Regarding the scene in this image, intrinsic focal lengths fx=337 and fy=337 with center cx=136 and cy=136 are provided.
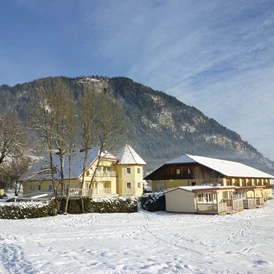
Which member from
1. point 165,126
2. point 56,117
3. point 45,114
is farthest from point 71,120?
point 165,126

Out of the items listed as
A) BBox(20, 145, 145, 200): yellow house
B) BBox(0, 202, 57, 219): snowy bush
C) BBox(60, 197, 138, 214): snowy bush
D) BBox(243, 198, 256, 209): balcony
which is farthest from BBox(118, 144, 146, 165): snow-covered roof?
BBox(0, 202, 57, 219): snowy bush

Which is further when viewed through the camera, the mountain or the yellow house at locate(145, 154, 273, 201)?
the mountain

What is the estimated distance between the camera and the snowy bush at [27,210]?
87.9ft

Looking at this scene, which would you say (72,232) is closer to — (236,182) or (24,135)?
(24,135)

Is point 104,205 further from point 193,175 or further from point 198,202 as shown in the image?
point 193,175

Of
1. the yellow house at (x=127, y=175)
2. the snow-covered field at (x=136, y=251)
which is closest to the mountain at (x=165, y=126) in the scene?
the yellow house at (x=127, y=175)

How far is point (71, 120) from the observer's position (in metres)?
31.7

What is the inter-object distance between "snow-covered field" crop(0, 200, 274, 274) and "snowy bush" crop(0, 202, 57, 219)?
27.6 ft

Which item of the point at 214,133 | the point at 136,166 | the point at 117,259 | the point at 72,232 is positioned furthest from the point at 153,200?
the point at 214,133

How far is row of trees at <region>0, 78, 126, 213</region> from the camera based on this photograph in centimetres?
3125

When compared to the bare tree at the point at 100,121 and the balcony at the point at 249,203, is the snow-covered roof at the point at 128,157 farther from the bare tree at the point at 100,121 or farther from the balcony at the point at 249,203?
the balcony at the point at 249,203

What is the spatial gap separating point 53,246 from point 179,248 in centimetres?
532

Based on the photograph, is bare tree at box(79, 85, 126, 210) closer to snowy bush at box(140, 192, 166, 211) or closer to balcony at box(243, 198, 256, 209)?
snowy bush at box(140, 192, 166, 211)

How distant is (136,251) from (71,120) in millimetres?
20528
